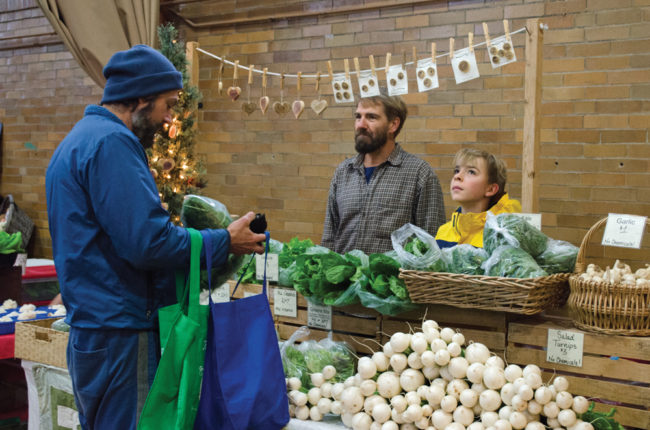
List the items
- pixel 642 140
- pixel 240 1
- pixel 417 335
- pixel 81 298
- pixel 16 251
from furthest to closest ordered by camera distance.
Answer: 1. pixel 240 1
2. pixel 642 140
3. pixel 16 251
4. pixel 417 335
5. pixel 81 298

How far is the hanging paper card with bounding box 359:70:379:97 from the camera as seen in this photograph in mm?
3666

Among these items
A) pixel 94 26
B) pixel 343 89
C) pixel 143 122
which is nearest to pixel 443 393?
pixel 143 122

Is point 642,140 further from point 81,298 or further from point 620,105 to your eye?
point 81,298

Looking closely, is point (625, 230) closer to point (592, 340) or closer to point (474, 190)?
point (592, 340)

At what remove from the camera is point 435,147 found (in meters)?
4.85

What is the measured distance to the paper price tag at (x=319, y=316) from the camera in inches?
96.0

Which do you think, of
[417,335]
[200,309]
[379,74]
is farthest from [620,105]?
[200,309]

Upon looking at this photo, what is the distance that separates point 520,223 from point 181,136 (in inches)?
136

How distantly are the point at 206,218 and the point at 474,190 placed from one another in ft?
4.38

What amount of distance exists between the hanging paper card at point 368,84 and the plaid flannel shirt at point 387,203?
1.25 ft

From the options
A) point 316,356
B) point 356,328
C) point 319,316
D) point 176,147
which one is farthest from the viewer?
point 176,147

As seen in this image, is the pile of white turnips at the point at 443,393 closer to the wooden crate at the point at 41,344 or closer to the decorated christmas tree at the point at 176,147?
the wooden crate at the point at 41,344

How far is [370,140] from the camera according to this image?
3.43 meters

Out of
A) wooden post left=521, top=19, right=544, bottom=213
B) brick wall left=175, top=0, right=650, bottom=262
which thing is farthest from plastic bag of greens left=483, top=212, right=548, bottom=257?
brick wall left=175, top=0, right=650, bottom=262
